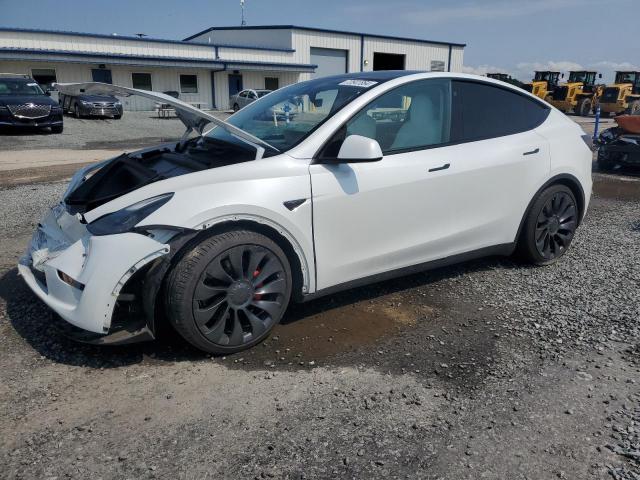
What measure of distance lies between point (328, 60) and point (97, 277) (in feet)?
139

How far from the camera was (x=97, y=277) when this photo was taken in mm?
2756

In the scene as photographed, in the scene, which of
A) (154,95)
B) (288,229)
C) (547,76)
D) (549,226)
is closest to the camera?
(288,229)

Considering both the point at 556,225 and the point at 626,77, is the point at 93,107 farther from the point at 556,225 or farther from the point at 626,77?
the point at 626,77

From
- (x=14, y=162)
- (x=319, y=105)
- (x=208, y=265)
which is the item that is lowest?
(x=14, y=162)

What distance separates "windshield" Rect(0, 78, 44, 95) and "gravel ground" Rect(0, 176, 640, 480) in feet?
50.6

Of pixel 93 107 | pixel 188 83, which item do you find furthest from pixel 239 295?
pixel 188 83

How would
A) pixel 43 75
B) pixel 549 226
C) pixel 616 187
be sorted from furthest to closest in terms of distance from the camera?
pixel 43 75 → pixel 616 187 → pixel 549 226

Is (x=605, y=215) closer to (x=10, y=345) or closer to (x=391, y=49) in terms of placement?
(x=10, y=345)

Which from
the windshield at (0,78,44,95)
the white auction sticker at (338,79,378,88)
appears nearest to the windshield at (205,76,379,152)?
the white auction sticker at (338,79,378,88)

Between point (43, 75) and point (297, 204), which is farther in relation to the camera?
point (43, 75)

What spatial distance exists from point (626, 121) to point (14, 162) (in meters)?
12.5

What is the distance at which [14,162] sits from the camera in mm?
11383

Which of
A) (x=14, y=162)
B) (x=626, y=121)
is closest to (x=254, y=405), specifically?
(x=626, y=121)

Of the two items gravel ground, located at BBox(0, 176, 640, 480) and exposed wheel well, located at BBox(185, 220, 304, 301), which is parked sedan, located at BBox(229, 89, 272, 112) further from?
exposed wheel well, located at BBox(185, 220, 304, 301)
